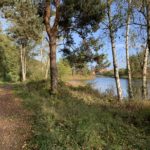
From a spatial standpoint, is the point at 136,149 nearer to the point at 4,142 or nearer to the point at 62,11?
the point at 4,142

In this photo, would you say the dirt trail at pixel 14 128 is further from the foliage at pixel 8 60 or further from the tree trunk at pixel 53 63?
the foliage at pixel 8 60

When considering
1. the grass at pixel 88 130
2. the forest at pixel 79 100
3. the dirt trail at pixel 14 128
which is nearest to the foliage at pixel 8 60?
the forest at pixel 79 100

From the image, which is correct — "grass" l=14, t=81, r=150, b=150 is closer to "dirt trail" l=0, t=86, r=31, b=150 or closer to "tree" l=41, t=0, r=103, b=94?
"dirt trail" l=0, t=86, r=31, b=150

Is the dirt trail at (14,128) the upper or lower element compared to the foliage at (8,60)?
lower

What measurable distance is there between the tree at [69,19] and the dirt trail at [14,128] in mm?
5235

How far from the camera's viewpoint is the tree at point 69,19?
587 inches

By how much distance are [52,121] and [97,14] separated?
8404 mm

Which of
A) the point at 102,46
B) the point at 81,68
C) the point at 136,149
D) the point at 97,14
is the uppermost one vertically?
the point at 97,14

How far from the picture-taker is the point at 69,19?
16.2m

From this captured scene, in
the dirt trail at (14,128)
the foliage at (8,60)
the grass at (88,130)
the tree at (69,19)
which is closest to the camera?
the grass at (88,130)

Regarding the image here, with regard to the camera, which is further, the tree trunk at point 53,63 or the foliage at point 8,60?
the foliage at point 8,60

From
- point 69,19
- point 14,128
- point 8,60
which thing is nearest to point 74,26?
point 69,19

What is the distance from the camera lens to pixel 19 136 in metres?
7.69

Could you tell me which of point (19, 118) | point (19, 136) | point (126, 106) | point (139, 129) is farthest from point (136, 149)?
point (126, 106)
